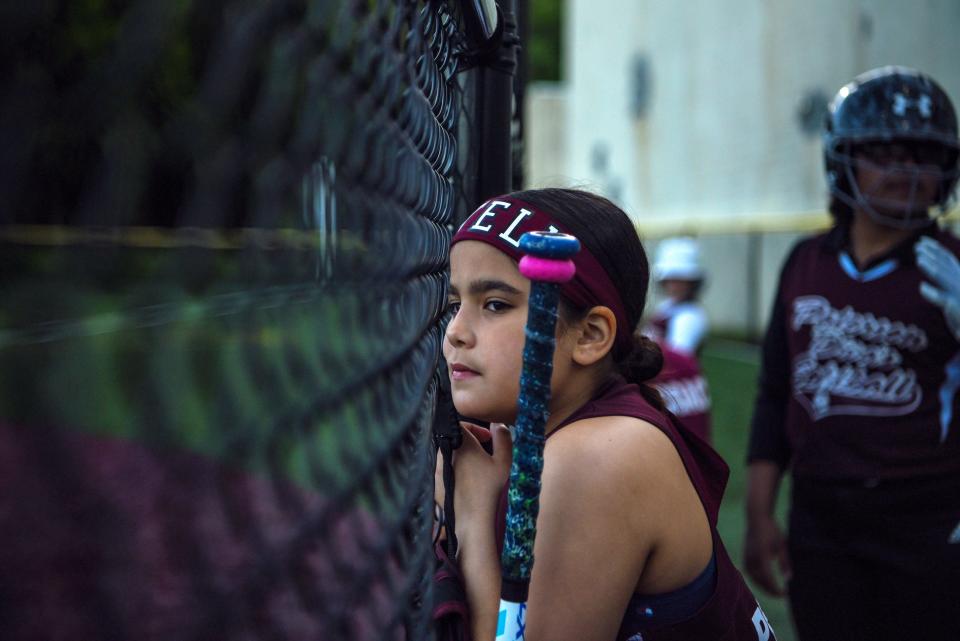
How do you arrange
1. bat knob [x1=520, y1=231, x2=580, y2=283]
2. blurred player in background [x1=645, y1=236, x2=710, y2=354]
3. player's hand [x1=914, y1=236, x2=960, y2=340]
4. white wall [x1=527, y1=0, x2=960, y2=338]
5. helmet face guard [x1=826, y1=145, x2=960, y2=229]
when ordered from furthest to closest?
white wall [x1=527, y1=0, x2=960, y2=338] → blurred player in background [x1=645, y1=236, x2=710, y2=354] → helmet face guard [x1=826, y1=145, x2=960, y2=229] → player's hand [x1=914, y1=236, x2=960, y2=340] → bat knob [x1=520, y1=231, x2=580, y2=283]

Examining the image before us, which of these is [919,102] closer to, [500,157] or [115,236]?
[500,157]

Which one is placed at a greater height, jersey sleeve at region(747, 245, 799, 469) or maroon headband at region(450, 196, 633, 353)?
maroon headband at region(450, 196, 633, 353)

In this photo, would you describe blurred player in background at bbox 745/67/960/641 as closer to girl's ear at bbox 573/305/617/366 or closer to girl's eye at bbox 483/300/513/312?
girl's ear at bbox 573/305/617/366

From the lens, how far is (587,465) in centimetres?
155

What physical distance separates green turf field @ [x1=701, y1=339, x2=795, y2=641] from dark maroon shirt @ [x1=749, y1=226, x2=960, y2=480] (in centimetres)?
172

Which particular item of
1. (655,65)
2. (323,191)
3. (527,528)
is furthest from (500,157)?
(655,65)

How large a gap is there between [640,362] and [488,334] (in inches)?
15.2

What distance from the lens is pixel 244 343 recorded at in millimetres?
866

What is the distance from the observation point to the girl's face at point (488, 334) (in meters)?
1.65

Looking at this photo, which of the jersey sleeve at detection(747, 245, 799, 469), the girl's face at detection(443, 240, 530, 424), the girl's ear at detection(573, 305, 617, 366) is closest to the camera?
the girl's face at detection(443, 240, 530, 424)

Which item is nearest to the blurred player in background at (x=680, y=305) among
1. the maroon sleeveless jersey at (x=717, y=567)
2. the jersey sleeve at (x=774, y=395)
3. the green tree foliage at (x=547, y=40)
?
the jersey sleeve at (x=774, y=395)

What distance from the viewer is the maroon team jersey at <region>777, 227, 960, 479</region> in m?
2.83

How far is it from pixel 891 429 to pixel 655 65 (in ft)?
58.5

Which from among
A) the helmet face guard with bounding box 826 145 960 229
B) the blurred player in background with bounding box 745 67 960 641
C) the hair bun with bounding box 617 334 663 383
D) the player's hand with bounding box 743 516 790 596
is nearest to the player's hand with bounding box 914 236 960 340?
the blurred player in background with bounding box 745 67 960 641
